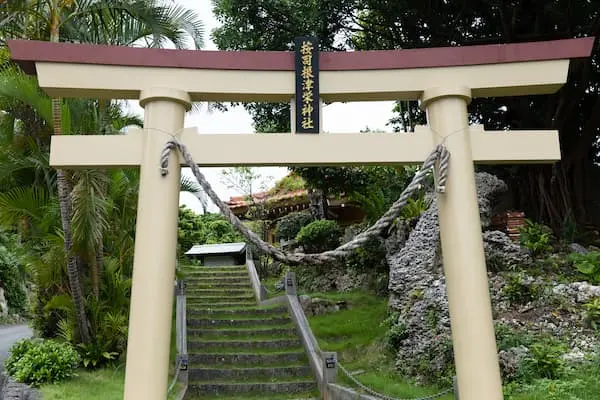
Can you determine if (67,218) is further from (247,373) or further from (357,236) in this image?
(357,236)

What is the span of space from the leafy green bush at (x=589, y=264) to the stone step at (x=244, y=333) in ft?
17.8

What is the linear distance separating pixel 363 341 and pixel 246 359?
2.22 metres

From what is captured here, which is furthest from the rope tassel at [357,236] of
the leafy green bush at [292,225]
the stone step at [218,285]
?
the leafy green bush at [292,225]

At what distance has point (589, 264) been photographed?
7961mm

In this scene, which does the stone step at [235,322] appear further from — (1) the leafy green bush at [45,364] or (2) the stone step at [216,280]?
(2) the stone step at [216,280]

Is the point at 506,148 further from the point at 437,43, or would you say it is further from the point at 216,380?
the point at 437,43

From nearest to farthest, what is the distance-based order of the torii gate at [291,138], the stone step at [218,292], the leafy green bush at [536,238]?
the torii gate at [291,138] → the leafy green bush at [536,238] → the stone step at [218,292]

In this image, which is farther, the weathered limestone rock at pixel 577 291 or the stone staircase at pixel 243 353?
the stone staircase at pixel 243 353

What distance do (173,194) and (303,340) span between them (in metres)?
6.95

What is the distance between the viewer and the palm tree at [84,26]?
7.60m

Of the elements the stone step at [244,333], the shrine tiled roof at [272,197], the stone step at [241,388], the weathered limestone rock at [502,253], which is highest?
the shrine tiled roof at [272,197]

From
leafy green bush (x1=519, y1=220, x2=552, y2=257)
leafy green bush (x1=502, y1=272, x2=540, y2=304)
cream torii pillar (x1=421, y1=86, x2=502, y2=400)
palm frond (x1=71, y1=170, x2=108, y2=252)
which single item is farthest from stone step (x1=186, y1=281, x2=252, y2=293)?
cream torii pillar (x1=421, y1=86, x2=502, y2=400)

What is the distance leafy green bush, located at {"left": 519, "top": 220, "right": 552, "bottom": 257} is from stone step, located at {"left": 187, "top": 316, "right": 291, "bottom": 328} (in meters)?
5.12

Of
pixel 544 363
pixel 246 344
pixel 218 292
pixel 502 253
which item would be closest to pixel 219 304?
pixel 218 292
